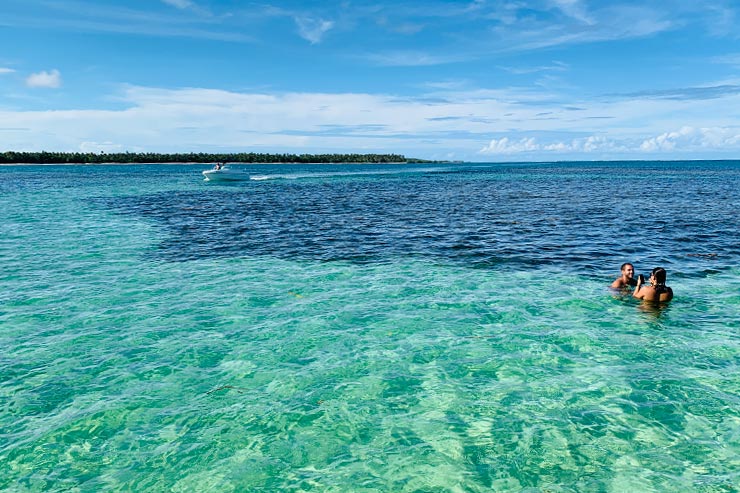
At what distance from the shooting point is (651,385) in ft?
31.6

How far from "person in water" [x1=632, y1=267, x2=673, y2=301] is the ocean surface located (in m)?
0.37

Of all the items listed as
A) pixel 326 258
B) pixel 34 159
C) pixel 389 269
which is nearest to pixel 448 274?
pixel 389 269

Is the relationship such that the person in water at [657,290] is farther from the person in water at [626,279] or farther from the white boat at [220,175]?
the white boat at [220,175]

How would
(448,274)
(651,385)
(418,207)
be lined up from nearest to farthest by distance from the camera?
(651,385) < (448,274) < (418,207)

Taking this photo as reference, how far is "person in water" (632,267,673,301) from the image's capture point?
552 inches

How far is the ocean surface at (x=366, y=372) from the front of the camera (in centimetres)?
724

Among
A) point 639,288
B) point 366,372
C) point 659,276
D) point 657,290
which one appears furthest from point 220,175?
point 366,372

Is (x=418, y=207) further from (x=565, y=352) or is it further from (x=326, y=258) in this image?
(x=565, y=352)

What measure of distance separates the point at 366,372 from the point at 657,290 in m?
9.51

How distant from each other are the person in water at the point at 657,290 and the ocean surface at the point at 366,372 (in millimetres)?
367

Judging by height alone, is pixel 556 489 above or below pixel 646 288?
below

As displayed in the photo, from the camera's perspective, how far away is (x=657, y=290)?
14.3 metres

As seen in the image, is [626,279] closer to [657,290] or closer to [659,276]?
[657,290]

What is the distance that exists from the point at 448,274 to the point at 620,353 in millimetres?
7898
